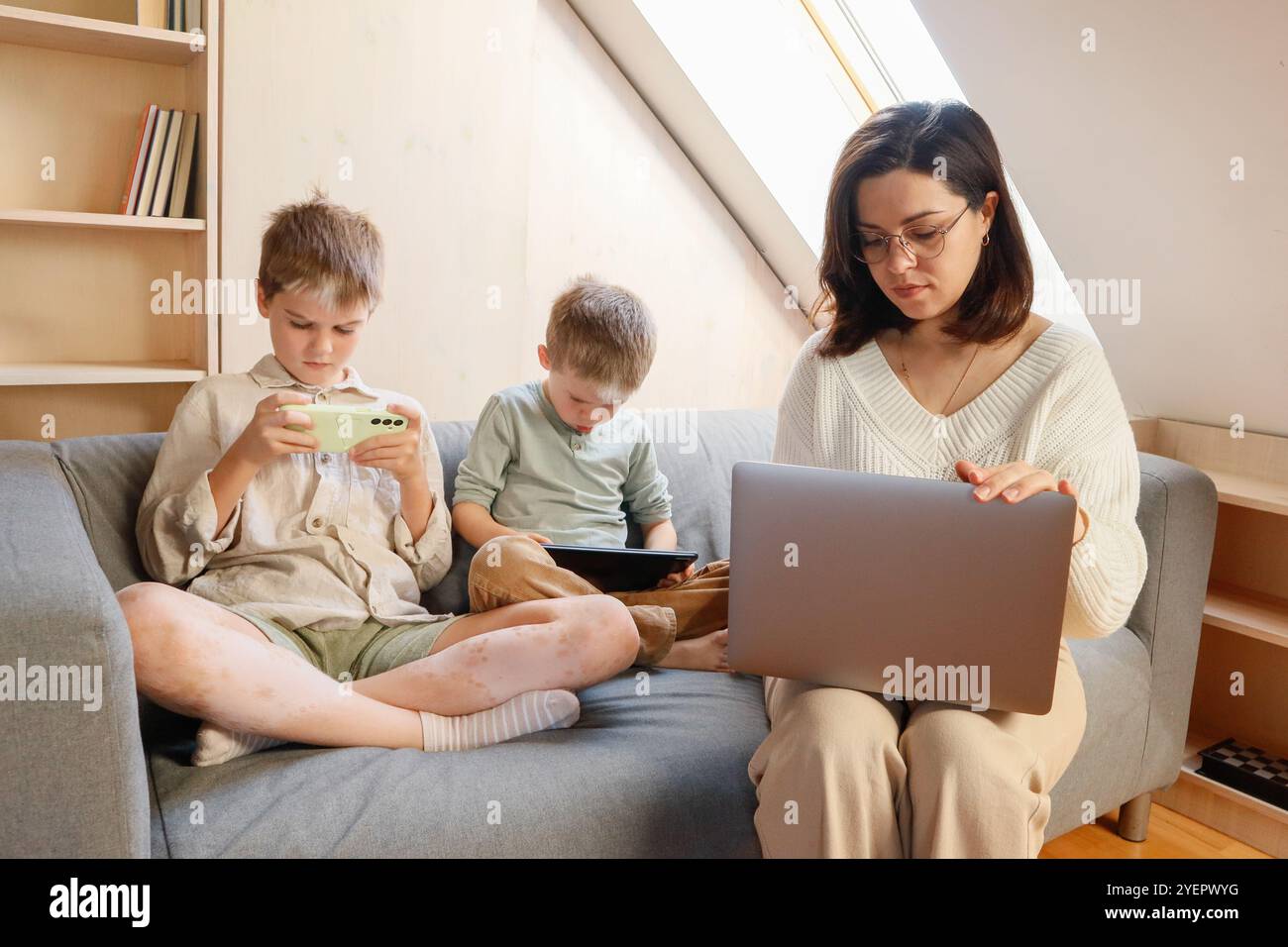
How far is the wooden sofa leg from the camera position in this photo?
1878 millimetres

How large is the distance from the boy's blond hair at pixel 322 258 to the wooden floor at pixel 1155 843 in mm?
1409

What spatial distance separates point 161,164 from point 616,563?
130cm

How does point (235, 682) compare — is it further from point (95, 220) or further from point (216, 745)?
point (95, 220)

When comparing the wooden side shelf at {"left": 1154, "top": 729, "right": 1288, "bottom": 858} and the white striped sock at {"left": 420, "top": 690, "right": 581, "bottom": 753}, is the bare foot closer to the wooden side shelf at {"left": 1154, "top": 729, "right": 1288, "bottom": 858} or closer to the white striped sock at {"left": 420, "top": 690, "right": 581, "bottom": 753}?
the white striped sock at {"left": 420, "top": 690, "right": 581, "bottom": 753}

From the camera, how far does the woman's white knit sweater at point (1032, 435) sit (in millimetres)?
1348

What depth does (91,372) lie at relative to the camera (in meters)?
2.11

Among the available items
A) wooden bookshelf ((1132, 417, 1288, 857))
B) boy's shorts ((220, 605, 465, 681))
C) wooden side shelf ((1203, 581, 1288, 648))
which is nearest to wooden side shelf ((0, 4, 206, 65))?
boy's shorts ((220, 605, 465, 681))

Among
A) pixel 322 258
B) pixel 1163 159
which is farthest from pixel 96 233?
pixel 1163 159

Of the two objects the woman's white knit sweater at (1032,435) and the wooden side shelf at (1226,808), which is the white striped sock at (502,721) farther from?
the wooden side shelf at (1226,808)

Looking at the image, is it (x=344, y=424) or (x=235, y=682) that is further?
(x=344, y=424)

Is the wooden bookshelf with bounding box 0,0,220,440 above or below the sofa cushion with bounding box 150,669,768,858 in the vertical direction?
above

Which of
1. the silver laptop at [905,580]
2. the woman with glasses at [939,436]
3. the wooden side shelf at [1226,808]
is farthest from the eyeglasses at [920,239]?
the wooden side shelf at [1226,808]

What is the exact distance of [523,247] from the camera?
2.54 meters

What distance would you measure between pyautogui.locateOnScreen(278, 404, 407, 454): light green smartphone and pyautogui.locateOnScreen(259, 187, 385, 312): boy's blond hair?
0.67 feet
